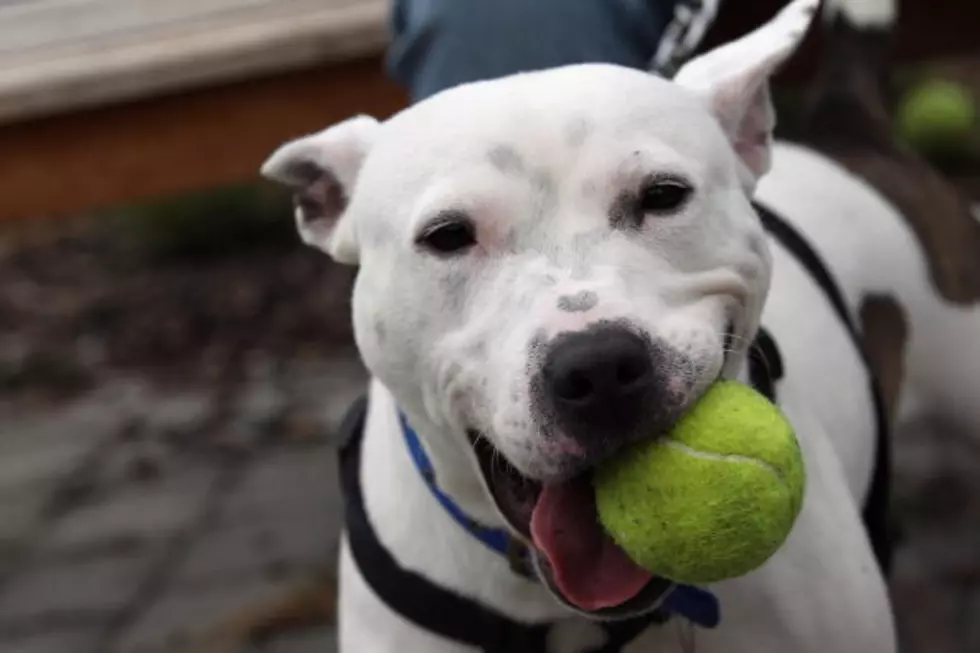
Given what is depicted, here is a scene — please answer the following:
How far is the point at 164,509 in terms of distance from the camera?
12.1ft

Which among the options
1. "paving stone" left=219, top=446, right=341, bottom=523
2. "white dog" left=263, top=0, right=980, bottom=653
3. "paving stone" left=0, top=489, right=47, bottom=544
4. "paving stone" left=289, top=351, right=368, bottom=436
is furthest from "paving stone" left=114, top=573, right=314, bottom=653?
"white dog" left=263, top=0, right=980, bottom=653

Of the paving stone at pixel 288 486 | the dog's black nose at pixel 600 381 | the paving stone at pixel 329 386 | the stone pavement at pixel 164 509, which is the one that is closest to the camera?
the dog's black nose at pixel 600 381

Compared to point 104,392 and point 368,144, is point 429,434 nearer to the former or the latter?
point 368,144

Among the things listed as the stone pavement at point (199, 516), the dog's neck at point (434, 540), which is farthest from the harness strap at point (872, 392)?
the dog's neck at point (434, 540)

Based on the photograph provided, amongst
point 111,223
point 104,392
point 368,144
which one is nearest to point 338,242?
point 368,144

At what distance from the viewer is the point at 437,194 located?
1.54m

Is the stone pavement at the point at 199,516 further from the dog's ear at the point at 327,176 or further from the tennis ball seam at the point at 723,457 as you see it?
the tennis ball seam at the point at 723,457

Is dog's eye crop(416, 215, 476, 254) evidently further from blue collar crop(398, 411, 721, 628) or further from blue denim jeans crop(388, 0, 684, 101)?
blue denim jeans crop(388, 0, 684, 101)

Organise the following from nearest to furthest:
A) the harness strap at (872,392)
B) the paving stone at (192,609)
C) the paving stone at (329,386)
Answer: the harness strap at (872,392) < the paving stone at (192,609) < the paving stone at (329,386)

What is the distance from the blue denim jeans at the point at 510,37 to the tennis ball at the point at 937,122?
215 cm

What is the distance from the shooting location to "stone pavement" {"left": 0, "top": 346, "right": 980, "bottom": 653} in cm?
302

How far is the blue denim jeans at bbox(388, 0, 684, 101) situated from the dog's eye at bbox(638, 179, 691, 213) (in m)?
0.77

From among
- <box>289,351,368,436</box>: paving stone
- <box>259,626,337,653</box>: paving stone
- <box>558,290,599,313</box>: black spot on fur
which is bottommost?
<box>289,351,368,436</box>: paving stone

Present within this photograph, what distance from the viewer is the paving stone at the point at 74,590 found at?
3.22m
